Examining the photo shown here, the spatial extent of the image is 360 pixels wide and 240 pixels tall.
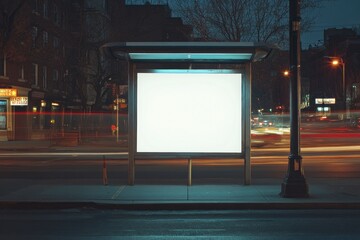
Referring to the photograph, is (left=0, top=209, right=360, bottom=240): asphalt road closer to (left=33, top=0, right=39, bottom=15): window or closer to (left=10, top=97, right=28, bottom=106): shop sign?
(left=10, top=97, right=28, bottom=106): shop sign

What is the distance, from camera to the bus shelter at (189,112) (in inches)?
502

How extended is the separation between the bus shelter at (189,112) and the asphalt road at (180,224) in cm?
276

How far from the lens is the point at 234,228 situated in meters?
8.64

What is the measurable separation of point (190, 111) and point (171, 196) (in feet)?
8.29

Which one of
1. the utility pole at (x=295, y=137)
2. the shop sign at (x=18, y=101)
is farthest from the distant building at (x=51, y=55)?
the utility pole at (x=295, y=137)

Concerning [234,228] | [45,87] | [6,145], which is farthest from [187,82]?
[45,87]

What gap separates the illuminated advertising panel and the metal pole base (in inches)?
80.7

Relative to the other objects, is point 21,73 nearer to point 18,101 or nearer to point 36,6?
point 18,101

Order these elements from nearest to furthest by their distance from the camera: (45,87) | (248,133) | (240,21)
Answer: (248,133) → (240,21) → (45,87)

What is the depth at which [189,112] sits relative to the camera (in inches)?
508

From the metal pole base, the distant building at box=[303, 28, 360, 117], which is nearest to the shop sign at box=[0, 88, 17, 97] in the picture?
the metal pole base

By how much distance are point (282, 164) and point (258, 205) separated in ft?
30.3

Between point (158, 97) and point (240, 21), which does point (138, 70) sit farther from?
point (240, 21)

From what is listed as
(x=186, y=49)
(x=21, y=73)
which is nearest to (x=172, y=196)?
(x=186, y=49)
